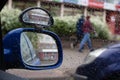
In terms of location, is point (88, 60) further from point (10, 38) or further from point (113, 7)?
point (113, 7)

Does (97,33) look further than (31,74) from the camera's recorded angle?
Yes

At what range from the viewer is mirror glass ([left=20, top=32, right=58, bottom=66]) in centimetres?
178

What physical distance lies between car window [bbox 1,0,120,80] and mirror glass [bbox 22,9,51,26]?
2.55m

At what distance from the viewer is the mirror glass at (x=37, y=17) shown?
1664 mm

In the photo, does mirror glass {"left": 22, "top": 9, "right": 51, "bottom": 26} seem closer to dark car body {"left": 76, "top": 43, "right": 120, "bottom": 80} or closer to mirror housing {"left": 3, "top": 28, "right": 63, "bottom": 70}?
mirror housing {"left": 3, "top": 28, "right": 63, "bottom": 70}

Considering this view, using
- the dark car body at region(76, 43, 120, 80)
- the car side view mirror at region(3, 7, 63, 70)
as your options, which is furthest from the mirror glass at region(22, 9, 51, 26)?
the dark car body at region(76, 43, 120, 80)

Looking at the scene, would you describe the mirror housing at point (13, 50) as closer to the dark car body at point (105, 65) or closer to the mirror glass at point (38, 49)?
the mirror glass at point (38, 49)

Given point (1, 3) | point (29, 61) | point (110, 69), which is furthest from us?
point (110, 69)

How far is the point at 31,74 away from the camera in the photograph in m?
6.72

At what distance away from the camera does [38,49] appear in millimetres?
1851

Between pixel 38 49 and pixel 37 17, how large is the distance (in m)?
0.21

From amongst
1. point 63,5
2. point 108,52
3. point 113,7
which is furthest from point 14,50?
point 113,7

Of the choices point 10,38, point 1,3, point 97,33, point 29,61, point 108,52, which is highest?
point 1,3

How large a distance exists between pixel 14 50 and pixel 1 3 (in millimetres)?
178
